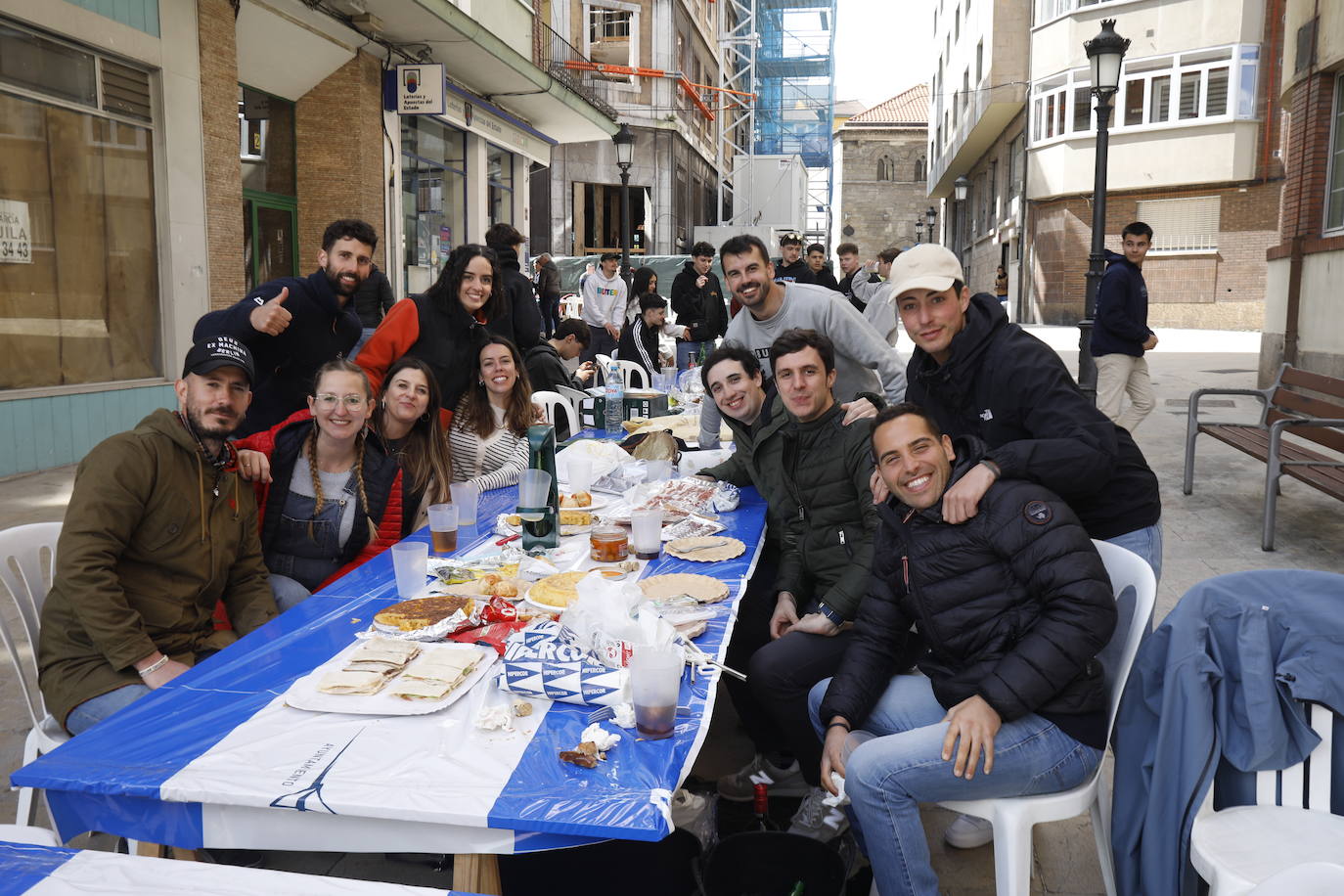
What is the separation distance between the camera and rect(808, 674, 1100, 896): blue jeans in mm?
2404

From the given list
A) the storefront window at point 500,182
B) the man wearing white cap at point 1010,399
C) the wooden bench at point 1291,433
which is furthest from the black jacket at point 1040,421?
the storefront window at point 500,182

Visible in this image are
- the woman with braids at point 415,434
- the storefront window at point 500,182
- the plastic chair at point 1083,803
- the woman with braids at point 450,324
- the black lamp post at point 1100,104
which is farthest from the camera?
the storefront window at point 500,182

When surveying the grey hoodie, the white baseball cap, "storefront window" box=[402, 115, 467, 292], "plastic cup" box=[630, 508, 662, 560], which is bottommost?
"plastic cup" box=[630, 508, 662, 560]

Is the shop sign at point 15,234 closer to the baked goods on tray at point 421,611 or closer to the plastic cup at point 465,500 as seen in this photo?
the plastic cup at point 465,500

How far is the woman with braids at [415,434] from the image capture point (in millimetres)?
4016

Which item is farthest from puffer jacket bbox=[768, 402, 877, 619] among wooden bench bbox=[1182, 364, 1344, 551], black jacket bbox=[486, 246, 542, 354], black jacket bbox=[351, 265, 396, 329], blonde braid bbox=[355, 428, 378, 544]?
black jacket bbox=[351, 265, 396, 329]

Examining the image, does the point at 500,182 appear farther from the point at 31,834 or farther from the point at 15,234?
the point at 31,834

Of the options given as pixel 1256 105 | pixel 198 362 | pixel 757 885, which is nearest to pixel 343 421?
pixel 198 362

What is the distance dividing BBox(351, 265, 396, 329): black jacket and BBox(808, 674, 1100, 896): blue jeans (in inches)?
289

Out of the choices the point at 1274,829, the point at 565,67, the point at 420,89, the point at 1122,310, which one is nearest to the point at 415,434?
the point at 1274,829

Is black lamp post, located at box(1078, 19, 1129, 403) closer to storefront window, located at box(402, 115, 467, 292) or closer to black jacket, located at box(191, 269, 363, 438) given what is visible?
black jacket, located at box(191, 269, 363, 438)

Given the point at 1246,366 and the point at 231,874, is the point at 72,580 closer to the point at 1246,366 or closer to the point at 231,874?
the point at 231,874

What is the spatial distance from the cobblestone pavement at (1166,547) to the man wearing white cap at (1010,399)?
0.77 ft

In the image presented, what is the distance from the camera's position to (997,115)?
30484 mm
